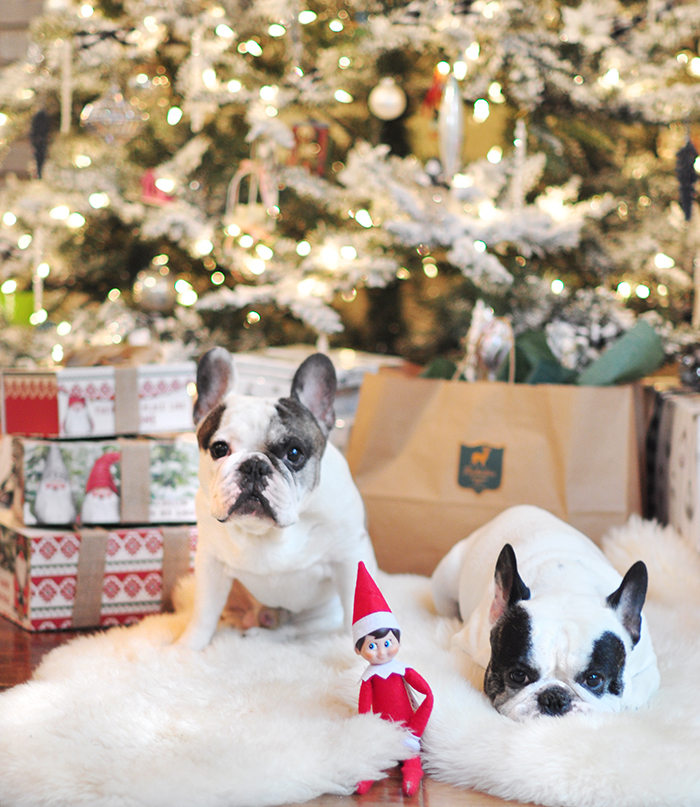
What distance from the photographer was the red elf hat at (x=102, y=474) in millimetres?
1600

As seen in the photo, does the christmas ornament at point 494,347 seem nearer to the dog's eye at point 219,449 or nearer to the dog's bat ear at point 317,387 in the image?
the dog's bat ear at point 317,387

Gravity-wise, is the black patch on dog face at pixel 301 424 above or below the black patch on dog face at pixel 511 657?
above

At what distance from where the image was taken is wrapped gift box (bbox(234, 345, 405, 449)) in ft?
6.64

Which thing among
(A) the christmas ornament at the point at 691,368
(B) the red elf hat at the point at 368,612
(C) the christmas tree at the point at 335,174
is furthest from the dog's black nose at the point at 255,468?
(A) the christmas ornament at the point at 691,368

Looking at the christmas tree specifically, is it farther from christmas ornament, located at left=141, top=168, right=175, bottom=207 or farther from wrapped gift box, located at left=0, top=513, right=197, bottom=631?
wrapped gift box, located at left=0, top=513, right=197, bottom=631

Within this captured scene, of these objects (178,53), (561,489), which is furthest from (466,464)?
(178,53)

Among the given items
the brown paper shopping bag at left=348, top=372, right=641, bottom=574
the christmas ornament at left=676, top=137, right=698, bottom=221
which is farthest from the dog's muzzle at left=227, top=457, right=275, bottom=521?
the christmas ornament at left=676, top=137, right=698, bottom=221

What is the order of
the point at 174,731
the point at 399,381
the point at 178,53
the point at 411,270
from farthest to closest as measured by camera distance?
the point at 178,53 → the point at 411,270 → the point at 399,381 → the point at 174,731

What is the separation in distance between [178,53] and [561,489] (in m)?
1.89

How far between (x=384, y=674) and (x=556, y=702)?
0.23 metres

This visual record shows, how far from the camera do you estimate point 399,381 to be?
72.5 inches

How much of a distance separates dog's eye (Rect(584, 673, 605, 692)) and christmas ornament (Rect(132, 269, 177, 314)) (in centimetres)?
170

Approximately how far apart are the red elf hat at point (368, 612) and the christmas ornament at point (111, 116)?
64.0 inches

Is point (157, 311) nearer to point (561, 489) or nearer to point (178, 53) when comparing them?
point (178, 53)
